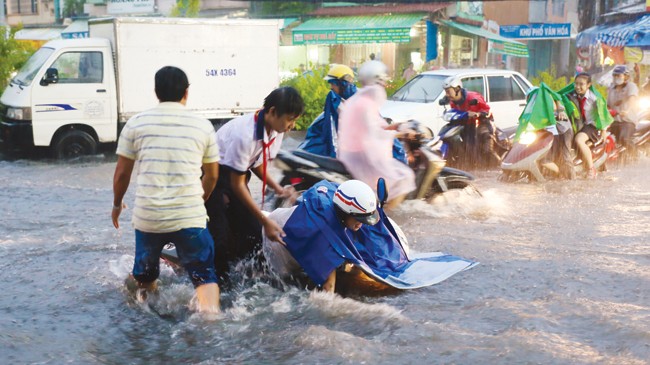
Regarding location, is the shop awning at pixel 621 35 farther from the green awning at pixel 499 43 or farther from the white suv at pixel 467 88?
the white suv at pixel 467 88

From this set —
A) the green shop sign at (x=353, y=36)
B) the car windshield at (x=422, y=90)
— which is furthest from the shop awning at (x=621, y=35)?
the car windshield at (x=422, y=90)

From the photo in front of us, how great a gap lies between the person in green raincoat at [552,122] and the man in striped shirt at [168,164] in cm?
720

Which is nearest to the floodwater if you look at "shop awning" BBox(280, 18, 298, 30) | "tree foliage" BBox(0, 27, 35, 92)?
"tree foliage" BBox(0, 27, 35, 92)

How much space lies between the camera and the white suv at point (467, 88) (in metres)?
13.9

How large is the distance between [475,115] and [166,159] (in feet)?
25.9

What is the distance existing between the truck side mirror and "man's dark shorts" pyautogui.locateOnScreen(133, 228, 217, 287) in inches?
341

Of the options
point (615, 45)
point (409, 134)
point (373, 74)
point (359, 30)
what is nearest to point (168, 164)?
point (373, 74)

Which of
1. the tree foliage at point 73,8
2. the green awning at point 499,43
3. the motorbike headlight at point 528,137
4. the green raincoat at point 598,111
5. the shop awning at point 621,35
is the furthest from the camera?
the tree foliage at point 73,8

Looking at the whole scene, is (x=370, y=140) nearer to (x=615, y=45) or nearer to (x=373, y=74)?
(x=373, y=74)

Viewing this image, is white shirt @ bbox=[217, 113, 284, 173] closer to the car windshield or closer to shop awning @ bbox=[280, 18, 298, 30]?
the car windshield

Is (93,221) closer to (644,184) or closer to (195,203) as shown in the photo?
(195,203)

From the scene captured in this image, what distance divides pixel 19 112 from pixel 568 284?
939 cm

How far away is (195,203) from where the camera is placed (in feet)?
15.6

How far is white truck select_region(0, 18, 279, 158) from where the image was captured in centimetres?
1302
